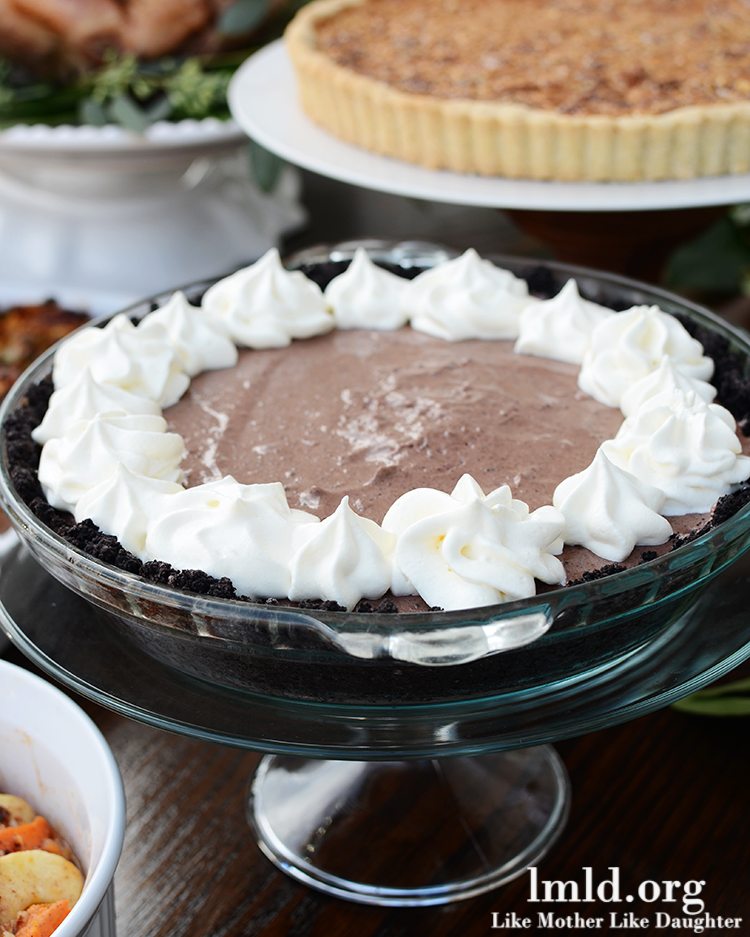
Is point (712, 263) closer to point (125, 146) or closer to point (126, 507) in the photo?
point (125, 146)

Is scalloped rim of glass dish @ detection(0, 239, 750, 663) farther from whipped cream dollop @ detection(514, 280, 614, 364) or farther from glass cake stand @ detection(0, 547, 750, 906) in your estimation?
whipped cream dollop @ detection(514, 280, 614, 364)

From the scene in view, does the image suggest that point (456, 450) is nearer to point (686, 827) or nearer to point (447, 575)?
point (447, 575)

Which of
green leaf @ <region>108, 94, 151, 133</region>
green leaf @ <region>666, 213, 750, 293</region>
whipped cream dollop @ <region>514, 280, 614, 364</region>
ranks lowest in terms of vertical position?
green leaf @ <region>666, 213, 750, 293</region>

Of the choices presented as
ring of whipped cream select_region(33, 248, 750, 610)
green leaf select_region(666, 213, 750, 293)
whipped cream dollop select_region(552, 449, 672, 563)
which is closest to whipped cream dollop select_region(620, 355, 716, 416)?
ring of whipped cream select_region(33, 248, 750, 610)

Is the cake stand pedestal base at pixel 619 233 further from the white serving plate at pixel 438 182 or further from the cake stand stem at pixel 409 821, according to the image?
the cake stand stem at pixel 409 821

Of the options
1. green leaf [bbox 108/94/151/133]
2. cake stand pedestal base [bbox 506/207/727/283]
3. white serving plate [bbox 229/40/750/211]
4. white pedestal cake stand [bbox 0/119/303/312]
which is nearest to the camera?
white serving plate [bbox 229/40/750/211]

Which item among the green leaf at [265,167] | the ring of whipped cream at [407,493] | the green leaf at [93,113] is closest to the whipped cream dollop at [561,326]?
the ring of whipped cream at [407,493]
